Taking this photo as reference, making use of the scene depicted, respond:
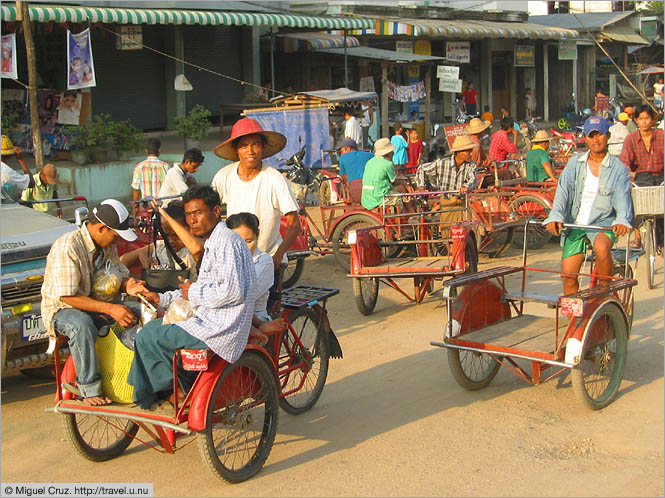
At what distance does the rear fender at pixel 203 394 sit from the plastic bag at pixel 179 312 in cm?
29

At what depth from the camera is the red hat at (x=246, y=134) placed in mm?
5924

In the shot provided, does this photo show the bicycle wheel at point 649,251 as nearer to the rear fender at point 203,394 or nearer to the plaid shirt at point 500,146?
the plaid shirt at point 500,146

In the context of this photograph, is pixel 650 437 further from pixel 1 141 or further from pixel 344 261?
pixel 1 141

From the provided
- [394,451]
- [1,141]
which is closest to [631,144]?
[394,451]

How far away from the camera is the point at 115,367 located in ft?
15.4

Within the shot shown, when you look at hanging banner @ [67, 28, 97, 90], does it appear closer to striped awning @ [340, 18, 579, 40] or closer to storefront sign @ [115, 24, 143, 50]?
→ storefront sign @ [115, 24, 143, 50]

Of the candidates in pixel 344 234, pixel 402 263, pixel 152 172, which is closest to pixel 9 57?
pixel 152 172

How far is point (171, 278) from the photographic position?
5.49 m

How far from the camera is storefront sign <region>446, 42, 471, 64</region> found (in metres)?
26.7

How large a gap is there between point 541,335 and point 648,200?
1.85m

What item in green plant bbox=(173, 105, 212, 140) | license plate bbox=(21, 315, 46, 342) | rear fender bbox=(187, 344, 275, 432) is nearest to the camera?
rear fender bbox=(187, 344, 275, 432)

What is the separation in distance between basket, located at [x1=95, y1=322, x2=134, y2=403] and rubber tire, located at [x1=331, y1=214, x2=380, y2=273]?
20.1 feet

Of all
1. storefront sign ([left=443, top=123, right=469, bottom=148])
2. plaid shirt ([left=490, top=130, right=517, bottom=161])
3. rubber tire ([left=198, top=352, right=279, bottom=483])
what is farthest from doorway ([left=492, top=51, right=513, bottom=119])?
rubber tire ([left=198, top=352, right=279, bottom=483])

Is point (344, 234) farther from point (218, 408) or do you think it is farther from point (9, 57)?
point (218, 408)
